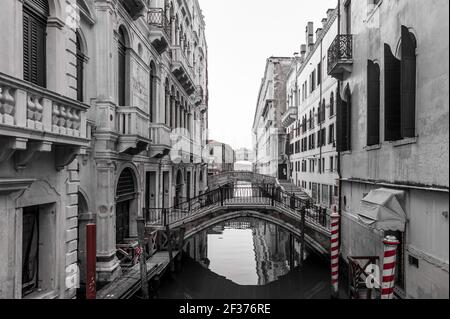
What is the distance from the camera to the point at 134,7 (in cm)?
1002

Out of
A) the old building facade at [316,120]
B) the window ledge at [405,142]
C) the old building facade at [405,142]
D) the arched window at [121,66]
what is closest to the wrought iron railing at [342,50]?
the old building facade at [405,142]

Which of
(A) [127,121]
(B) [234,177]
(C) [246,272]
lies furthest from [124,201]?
(B) [234,177]

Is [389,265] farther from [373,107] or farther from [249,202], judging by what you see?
[249,202]

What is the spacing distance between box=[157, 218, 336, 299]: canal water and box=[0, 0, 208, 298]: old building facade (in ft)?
8.80

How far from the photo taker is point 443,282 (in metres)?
2.92

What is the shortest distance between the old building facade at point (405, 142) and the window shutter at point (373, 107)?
0.05ft

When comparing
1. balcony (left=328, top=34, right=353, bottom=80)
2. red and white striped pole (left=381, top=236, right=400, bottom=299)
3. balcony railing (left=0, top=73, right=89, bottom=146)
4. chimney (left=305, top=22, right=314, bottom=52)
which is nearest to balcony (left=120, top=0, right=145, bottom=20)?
balcony railing (left=0, top=73, right=89, bottom=146)

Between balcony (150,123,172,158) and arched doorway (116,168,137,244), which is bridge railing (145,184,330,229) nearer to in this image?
arched doorway (116,168,137,244)

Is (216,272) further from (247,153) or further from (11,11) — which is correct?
(247,153)

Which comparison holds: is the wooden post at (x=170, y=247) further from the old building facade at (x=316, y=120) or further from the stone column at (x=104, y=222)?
the old building facade at (x=316, y=120)

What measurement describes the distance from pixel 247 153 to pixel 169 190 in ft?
336

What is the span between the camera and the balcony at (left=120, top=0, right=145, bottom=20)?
971cm

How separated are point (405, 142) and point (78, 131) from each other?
15.5ft

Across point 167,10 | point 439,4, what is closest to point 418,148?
point 439,4
